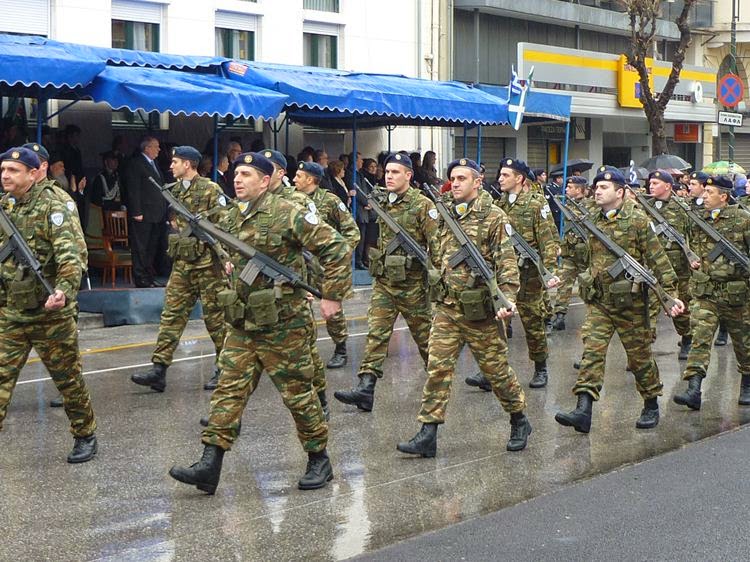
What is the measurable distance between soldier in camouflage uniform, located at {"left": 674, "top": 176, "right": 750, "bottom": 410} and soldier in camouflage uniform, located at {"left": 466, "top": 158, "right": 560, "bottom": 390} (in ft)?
3.98

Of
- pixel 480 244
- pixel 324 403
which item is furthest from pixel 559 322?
pixel 480 244

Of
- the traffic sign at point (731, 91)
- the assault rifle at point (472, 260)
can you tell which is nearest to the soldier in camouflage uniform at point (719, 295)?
the assault rifle at point (472, 260)

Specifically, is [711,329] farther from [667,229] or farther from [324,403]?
[324,403]

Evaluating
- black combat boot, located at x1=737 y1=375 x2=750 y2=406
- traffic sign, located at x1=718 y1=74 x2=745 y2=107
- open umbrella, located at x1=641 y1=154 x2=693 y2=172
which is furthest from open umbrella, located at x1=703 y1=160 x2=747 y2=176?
black combat boot, located at x1=737 y1=375 x2=750 y2=406

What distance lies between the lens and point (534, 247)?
1109 cm

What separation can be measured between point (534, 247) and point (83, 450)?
4.81 metres

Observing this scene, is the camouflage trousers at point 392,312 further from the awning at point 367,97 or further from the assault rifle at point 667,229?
the awning at point 367,97

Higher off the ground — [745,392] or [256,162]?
[256,162]

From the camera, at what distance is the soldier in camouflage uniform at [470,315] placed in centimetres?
787

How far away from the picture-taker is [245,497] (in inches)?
272

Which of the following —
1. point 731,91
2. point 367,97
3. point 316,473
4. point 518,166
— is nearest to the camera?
point 316,473

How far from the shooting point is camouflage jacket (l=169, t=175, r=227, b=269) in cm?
995

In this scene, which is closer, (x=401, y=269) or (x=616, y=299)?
(x=616, y=299)

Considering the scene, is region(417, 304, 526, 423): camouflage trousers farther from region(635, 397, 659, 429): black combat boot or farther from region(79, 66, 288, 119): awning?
region(79, 66, 288, 119): awning
